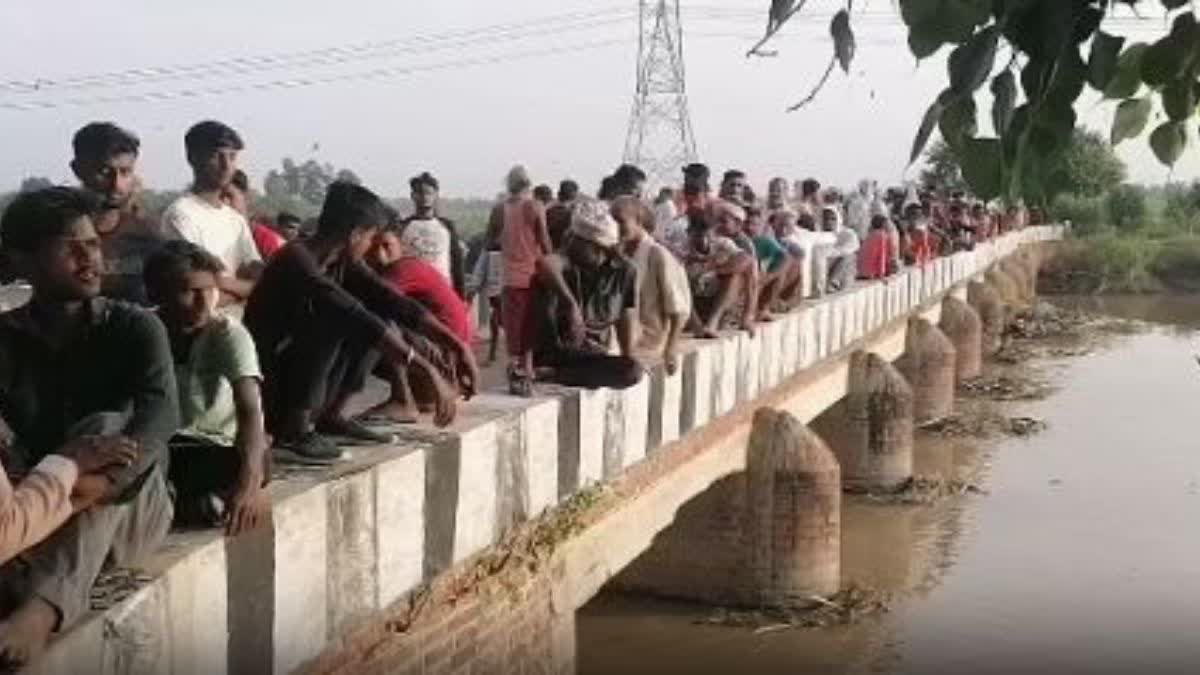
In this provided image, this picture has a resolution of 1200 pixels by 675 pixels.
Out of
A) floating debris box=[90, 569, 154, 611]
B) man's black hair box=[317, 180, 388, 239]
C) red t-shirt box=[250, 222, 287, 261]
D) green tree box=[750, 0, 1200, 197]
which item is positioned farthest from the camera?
red t-shirt box=[250, 222, 287, 261]

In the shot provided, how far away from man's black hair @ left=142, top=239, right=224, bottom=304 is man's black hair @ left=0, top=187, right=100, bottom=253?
2.31 ft

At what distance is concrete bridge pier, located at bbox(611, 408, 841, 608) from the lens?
11.5 metres

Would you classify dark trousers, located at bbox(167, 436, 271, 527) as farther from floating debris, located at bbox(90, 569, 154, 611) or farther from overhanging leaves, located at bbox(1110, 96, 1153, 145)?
overhanging leaves, located at bbox(1110, 96, 1153, 145)

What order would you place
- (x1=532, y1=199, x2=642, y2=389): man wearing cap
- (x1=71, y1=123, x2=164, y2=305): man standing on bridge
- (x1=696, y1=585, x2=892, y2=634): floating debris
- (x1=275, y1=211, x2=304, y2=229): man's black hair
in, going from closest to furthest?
(x1=71, y1=123, x2=164, y2=305): man standing on bridge, (x1=532, y1=199, x2=642, y2=389): man wearing cap, (x1=275, y1=211, x2=304, y2=229): man's black hair, (x1=696, y1=585, x2=892, y2=634): floating debris

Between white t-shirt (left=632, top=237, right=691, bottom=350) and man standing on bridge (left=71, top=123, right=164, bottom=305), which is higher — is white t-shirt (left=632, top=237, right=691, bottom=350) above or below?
below

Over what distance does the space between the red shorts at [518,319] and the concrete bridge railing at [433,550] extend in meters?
0.38

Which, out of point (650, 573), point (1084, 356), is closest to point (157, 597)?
point (650, 573)

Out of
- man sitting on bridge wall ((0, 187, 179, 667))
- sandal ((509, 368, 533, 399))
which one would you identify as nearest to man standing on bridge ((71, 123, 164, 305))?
man sitting on bridge wall ((0, 187, 179, 667))

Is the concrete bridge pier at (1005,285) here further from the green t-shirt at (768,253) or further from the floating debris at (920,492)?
the green t-shirt at (768,253)

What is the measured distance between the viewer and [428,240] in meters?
8.87

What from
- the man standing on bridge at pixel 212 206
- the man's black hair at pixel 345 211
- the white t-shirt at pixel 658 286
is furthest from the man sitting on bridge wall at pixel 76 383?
the white t-shirt at pixel 658 286

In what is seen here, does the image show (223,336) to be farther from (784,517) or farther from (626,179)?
(784,517)

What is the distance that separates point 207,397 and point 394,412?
1.69 m

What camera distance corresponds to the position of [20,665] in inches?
124
